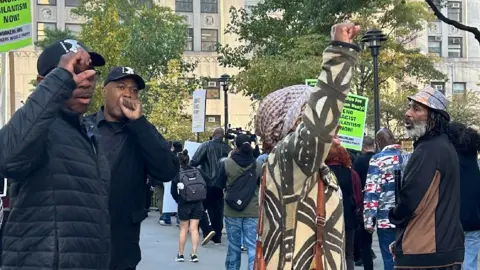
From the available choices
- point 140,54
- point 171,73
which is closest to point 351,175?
point 140,54

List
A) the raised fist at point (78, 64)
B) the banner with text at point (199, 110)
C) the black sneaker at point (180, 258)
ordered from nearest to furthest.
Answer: the raised fist at point (78, 64) < the black sneaker at point (180, 258) < the banner with text at point (199, 110)

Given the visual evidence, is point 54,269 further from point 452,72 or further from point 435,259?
point 452,72

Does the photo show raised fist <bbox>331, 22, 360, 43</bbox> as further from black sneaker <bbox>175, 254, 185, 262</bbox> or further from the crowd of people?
black sneaker <bbox>175, 254, 185, 262</bbox>

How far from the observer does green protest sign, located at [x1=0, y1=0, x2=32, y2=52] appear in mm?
8531

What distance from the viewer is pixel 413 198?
543 centimetres

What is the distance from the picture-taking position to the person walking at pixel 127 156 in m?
4.62

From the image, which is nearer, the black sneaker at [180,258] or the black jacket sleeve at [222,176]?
the black jacket sleeve at [222,176]

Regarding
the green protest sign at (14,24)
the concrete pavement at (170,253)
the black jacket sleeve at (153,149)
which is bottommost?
the concrete pavement at (170,253)

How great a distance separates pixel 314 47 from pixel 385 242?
14213 mm

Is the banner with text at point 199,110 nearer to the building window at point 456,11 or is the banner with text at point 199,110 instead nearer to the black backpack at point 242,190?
the black backpack at point 242,190

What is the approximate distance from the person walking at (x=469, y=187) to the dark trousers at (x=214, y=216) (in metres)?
7.60

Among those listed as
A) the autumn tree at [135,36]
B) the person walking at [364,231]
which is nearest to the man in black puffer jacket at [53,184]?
the person walking at [364,231]

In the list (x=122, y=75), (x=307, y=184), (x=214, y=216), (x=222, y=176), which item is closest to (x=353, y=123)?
(x=222, y=176)

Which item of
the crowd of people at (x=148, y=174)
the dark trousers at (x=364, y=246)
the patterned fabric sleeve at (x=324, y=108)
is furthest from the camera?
the dark trousers at (x=364, y=246)
